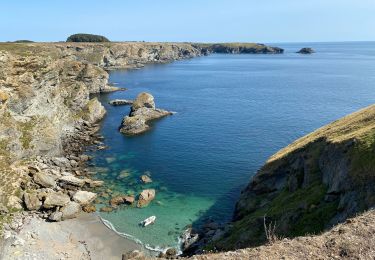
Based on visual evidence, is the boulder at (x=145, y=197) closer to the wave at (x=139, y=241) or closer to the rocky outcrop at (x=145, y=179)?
the rocky outcrop at (x=145, y=179)

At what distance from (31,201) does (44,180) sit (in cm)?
610

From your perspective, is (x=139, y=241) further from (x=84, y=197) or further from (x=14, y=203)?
(x=14, y=203)

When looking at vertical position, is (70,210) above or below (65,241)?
above

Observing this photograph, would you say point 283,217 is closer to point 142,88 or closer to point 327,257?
point 327,257

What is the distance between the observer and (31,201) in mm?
54594

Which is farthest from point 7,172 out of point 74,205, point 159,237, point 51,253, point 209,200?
point 209,200

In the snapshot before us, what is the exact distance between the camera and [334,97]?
445ft

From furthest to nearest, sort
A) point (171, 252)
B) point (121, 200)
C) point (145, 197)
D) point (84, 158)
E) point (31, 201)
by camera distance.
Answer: point (84, 158) → point (145, 197) → point (121, 200) → point (31, 201) → point (171, 252)

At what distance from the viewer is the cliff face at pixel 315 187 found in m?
33.5

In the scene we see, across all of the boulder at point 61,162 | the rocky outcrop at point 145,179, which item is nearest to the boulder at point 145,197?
the rocky outcrop at point 145,179

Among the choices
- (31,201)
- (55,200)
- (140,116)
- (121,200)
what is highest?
(140,116)

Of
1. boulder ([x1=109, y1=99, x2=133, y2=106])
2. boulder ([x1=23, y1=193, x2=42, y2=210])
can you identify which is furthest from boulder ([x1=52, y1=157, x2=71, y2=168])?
boulder ([x1=109, y1=99, x2=133, y2=106])

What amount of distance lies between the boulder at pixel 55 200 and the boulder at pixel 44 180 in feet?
12.2

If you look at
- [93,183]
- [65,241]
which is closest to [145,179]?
[93,183]
